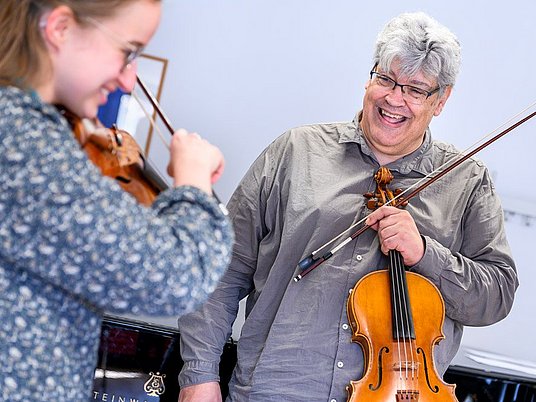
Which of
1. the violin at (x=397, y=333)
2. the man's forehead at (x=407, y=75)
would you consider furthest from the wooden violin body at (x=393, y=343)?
the man's forehead at (x=407, y=75)

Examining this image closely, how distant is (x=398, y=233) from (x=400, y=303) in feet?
0.50

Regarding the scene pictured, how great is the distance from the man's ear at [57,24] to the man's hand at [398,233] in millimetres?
998

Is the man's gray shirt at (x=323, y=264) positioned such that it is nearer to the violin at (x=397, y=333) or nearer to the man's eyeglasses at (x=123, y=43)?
the violin at (x=397, y=333)

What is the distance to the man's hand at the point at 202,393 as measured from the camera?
1.96 meters

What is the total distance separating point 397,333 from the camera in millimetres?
1813

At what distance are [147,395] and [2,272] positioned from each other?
134 cm

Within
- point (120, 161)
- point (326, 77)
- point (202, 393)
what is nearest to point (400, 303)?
point (202, 393)

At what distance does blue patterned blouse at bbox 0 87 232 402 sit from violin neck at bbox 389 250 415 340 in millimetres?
800

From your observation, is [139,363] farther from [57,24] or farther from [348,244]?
[57,24]

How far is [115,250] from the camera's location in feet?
3.40

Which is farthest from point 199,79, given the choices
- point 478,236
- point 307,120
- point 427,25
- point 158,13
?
point 158,13

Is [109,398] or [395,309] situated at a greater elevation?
[395,309]

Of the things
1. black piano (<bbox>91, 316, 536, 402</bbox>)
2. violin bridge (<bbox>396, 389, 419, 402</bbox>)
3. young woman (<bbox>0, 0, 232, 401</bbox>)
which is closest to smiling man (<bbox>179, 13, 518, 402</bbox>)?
violin bridge (<bbox>396, 389, 419, 402</bbox>)

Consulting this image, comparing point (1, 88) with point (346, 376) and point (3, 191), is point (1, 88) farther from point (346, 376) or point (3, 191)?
point (346, 376)
